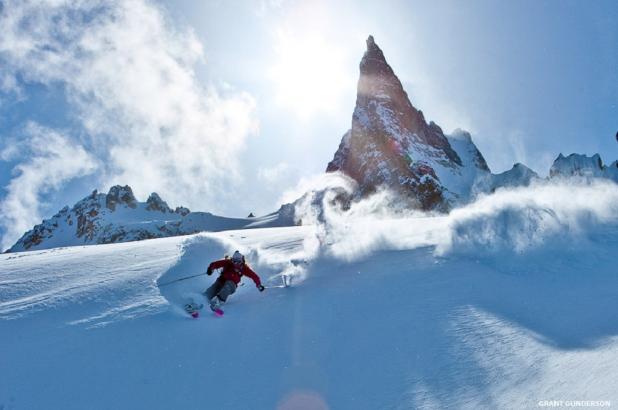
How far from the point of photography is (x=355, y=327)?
598 cm

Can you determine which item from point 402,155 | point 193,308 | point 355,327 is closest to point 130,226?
point 402,155

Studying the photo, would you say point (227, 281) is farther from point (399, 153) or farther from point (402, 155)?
point (399, 153)

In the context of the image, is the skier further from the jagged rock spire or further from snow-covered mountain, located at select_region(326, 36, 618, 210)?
the jagged rock spire

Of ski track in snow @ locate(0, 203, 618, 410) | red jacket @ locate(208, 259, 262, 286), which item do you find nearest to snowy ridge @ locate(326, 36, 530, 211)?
ski track in snow @ locate(0, 203, 618, 410)

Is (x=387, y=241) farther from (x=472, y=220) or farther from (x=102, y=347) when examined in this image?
(x=102, y=347)

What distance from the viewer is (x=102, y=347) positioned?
5.61 metres

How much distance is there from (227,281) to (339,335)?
3249 mm

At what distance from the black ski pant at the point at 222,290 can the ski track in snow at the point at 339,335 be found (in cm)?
35

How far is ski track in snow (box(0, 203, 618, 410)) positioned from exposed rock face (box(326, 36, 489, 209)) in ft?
380

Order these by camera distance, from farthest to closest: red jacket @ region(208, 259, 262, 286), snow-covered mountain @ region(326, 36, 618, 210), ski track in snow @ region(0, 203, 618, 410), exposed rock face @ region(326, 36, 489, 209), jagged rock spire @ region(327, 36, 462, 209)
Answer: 1. jagged rock spire @ region(327, 36, 462, 209)
2. snow-covered mountain @ region(326, 36, 618, 210)
3. exposed rock face @ region(326, 36, 489, 209)
4. red jacket @ region(208, 259, 262, 286)
5. ski track in snow @ region(0, 203, 618, 410)

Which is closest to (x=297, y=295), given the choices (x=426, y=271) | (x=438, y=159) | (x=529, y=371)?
(x=426, y=271)

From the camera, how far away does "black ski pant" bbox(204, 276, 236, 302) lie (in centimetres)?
792

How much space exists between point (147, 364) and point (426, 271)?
535 cm

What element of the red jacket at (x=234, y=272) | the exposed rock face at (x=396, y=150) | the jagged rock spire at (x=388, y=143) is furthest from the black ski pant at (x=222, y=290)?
the jagged rock spire at (x=388, y=143)
